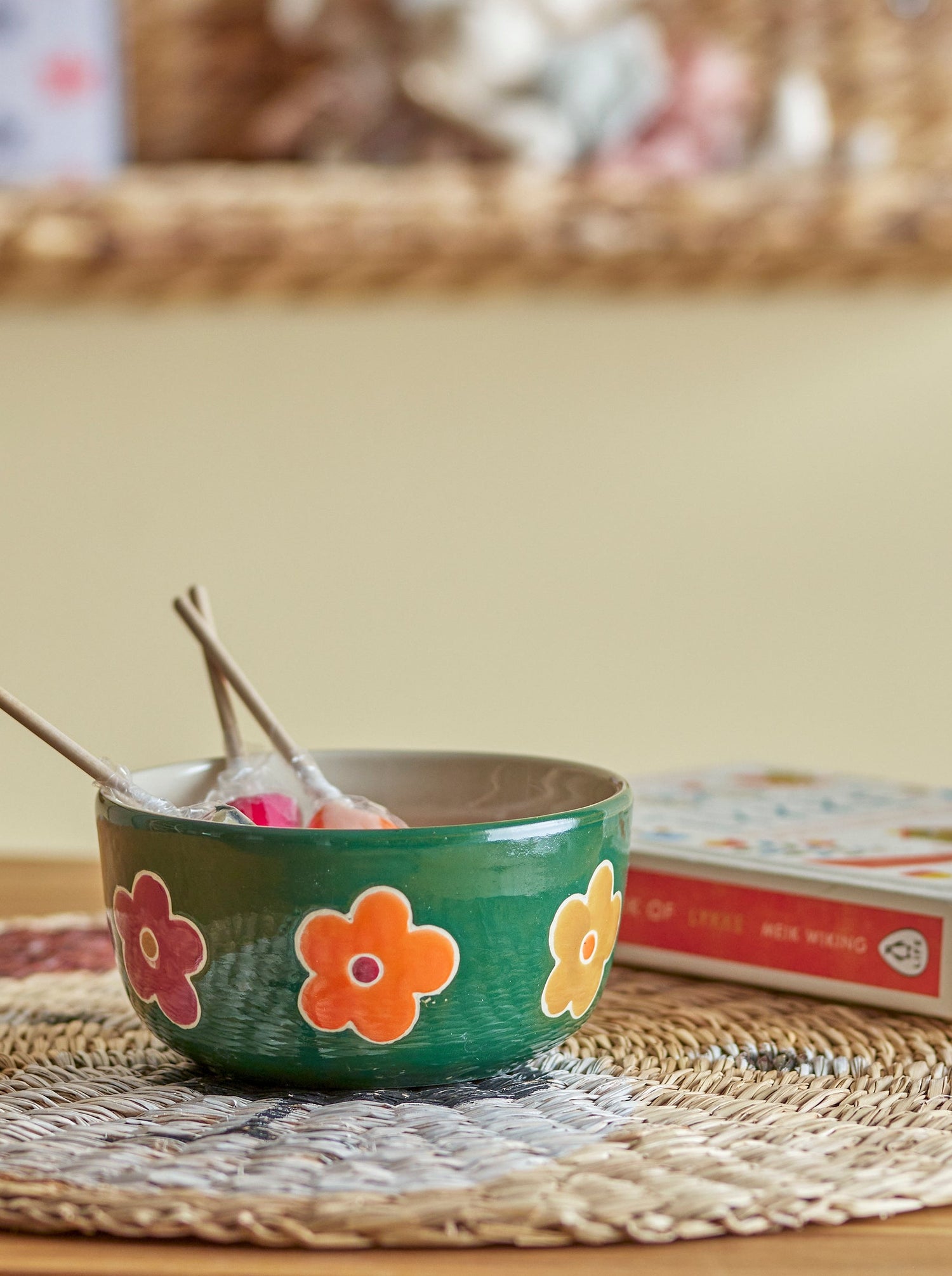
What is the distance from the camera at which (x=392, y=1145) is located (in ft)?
1.19

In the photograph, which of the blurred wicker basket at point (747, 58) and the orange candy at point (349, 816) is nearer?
the orange candy at point (349, 816)

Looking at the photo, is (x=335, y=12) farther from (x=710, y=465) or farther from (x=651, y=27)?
(x=710, y=465)

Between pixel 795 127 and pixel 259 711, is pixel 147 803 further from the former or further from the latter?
pixel 795 127

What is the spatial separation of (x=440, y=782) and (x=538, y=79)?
0.86 m

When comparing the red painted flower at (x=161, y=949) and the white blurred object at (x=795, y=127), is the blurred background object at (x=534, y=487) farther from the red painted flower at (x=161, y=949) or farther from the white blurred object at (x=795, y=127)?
the red painted flower at (x=161, y=949)

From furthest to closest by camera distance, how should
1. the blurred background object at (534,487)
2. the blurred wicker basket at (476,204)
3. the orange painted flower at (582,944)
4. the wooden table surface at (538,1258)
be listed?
the blurred background object at (534,487)
the blurred wicker basket at (476,204)
the orange painted flower at (582,944)
the wooden table surface at (538,1258)

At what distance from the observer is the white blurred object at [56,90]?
3.81 ft

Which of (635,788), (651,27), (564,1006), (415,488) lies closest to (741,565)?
(415,488)

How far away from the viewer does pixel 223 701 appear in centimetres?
52

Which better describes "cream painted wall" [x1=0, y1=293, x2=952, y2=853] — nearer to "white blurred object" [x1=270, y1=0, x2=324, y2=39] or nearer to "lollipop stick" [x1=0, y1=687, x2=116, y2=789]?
"white blurred object" [x1=270, y1=0, x2=324, y2=39]

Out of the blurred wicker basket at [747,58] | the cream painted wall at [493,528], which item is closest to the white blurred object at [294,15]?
the blurred wicker basket at [747,58]

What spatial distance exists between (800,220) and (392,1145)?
39.2 inches

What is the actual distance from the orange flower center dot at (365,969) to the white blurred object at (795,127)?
0.99 metres

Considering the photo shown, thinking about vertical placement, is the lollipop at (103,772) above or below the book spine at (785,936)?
above
